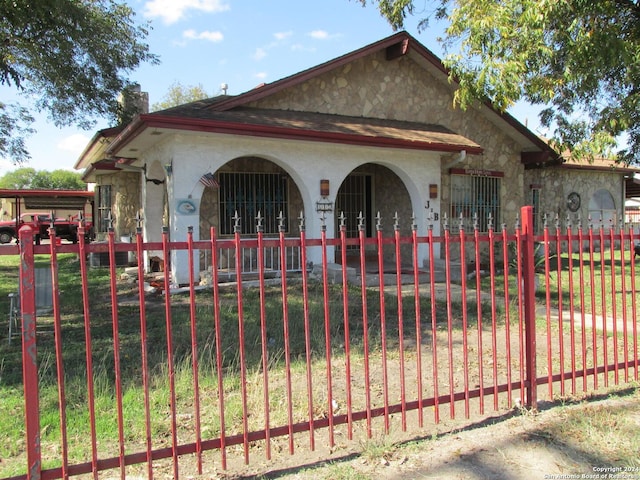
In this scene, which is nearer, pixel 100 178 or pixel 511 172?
pixel 511 172

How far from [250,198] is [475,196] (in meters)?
5.65

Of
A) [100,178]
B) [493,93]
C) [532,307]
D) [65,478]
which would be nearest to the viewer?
[65,478]

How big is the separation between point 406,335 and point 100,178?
12424mm

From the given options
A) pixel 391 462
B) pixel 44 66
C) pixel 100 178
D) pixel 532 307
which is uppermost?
pixel 44 66

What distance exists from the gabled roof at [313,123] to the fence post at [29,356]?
19.3 feet

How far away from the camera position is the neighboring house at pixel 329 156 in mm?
9062

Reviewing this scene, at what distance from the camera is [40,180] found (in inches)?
3068

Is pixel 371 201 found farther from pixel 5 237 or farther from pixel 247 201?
pixel 5 237

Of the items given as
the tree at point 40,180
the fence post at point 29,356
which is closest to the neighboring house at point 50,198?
the fence post at point 29,356

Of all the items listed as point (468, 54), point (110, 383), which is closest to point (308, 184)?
point (468, 54)

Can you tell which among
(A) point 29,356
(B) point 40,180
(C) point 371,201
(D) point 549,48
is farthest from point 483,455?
(B) point 40,180

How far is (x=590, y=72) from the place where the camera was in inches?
295

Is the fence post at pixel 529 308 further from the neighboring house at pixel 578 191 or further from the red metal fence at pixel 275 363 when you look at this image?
the neighboring house at pixel 578 191

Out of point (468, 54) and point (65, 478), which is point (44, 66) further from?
point (65, 478)
